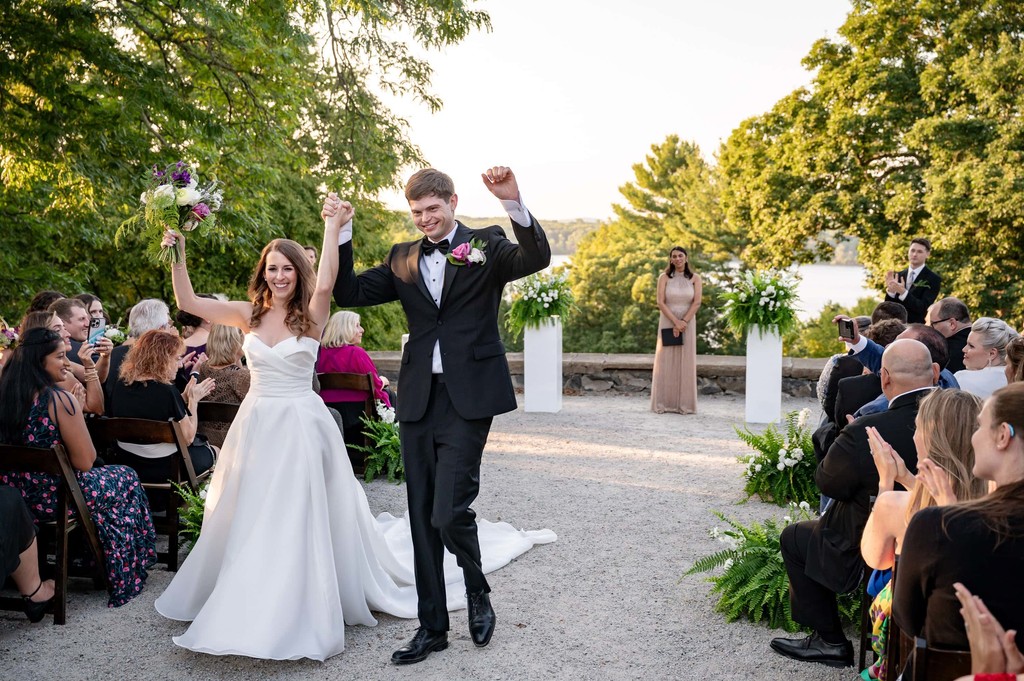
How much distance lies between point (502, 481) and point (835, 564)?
4169 mm

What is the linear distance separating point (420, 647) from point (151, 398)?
2.43m

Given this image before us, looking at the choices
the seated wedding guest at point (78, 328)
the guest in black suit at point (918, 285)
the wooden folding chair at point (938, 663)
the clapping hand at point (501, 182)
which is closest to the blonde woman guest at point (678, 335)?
the guest in black suit at point (918, 285)

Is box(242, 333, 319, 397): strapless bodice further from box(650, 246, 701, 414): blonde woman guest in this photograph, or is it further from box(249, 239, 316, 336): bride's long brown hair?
box(650, 246, 701, 414): blonde woman guest

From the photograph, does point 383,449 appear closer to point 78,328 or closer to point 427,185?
point 78,328

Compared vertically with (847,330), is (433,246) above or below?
above

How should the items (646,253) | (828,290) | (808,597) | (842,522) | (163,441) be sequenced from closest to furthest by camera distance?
(842,522), (808,597), (163,441), (646,253), (828,290)

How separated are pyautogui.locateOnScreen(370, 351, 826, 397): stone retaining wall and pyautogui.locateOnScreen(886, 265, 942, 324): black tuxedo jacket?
2527 millimetres

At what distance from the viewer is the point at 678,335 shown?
35.8ft

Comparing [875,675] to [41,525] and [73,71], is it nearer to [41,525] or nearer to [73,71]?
[41,525]

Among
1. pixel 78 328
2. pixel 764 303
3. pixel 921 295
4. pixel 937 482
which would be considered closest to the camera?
pixel 937 482

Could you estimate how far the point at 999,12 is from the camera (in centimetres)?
1923

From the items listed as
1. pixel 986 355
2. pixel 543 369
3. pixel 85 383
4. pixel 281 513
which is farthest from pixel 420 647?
pixel 543 369

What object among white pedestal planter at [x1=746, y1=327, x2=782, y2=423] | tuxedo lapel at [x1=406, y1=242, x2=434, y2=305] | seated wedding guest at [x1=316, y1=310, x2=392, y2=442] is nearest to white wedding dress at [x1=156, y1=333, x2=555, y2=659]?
tuxedo lapel at [x1=406, y1=242, x2=434, y2=305]

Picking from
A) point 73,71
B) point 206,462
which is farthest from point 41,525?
point 73,71
